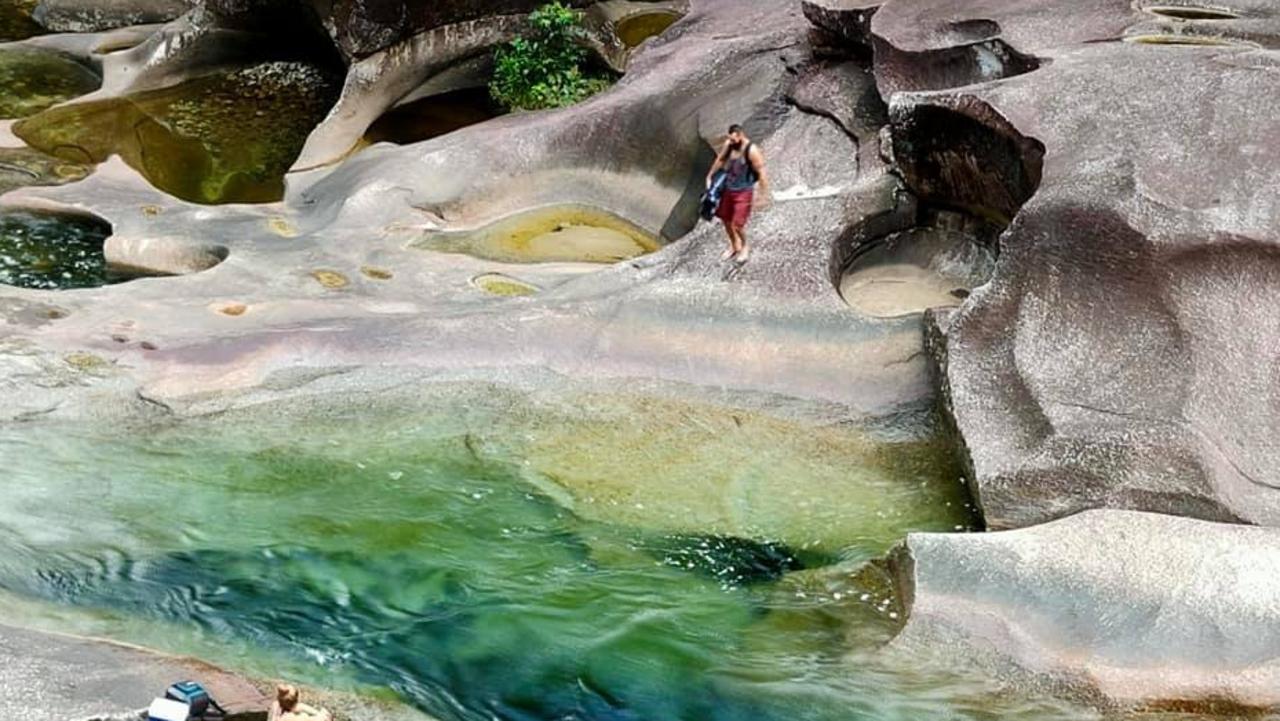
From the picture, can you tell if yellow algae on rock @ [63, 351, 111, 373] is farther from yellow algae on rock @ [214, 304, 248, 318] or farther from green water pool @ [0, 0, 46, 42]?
green water pool @ [0, 0, 46, 42]

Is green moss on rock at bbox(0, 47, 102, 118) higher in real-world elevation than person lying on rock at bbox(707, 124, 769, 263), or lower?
lower

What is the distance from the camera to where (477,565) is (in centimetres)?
1045

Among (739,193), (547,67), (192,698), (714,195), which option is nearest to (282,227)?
(547,67)

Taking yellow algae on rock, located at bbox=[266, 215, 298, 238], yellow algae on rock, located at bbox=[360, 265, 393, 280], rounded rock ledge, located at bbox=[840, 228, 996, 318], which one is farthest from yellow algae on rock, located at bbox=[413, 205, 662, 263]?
rounded rock ledge, located at bbox=[840, 228, 996, 318]

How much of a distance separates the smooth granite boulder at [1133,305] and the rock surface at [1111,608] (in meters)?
0.86

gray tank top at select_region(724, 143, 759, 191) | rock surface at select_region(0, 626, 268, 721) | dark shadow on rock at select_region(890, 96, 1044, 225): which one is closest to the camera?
rock surface at select_region(0, 626, 268, 721)

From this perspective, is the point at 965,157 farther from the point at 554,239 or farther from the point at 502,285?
the point at 554,239

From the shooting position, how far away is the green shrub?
18.8 m

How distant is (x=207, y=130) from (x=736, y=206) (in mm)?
8757

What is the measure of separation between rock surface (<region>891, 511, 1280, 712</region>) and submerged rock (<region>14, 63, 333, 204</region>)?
34.9 feet

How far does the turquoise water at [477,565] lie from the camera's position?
361 inches

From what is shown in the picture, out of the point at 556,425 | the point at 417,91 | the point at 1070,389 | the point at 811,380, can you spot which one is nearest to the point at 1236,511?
the point at 1070,389

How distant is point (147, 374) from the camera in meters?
12.4

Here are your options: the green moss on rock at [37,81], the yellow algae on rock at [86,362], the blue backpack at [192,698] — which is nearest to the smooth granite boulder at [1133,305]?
the blue backpack at [192,698]
